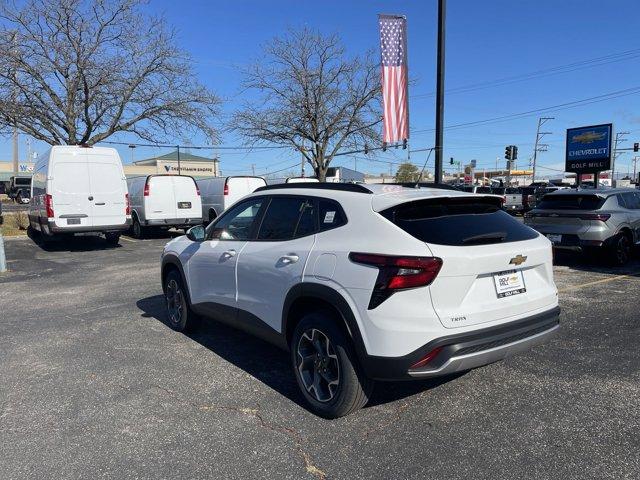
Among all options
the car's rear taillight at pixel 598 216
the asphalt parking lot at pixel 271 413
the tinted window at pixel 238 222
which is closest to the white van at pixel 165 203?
the asphalt parking lot at pixel 271 413

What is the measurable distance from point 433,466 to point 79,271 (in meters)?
9.20

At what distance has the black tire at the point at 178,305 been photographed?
5652mm

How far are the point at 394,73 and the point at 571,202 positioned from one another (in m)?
4.32

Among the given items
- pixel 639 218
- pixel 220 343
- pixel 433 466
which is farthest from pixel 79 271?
pixel 639 218

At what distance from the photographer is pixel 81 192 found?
42.5ft

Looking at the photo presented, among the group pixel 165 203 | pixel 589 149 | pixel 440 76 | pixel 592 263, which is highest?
pixel 440 76

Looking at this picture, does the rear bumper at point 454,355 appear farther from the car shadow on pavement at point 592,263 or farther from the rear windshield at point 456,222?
the car shadow on pavement at point 592,263

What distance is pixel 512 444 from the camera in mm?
3256

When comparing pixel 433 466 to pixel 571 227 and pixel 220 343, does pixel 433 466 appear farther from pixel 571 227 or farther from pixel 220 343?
pixel 571 227

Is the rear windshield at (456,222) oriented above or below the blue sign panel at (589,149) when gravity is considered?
below

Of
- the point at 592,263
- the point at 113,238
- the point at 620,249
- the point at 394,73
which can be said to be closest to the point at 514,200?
the point at 592,263

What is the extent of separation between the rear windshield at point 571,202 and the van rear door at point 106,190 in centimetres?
1023

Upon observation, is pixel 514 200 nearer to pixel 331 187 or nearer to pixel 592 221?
pixel 592 221

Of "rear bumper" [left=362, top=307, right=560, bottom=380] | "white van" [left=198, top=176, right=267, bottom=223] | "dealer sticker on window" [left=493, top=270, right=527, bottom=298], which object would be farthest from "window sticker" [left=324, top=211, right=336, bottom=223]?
"white van" [left=198, top=176, right=267, bottom=223]
